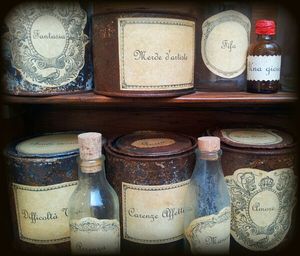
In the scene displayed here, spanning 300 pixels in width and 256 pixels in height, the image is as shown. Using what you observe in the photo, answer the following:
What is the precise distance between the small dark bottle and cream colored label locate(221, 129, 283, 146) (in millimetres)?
103

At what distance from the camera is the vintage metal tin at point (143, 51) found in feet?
1.82

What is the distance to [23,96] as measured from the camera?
606mm

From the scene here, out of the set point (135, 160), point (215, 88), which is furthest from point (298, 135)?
point (135, 160)

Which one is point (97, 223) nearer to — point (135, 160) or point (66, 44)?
point (135, 160)

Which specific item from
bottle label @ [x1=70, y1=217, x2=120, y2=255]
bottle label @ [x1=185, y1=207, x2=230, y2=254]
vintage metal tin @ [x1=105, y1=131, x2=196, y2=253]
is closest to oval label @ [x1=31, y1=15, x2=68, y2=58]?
vintage metal tin @ [x1=105, y1=131, x2=196, y2=253]

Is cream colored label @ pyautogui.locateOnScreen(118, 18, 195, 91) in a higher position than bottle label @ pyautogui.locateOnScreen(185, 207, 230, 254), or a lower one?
higher

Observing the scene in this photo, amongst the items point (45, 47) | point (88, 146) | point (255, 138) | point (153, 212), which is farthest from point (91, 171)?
point (255, 138)

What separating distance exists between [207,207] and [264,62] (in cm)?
32

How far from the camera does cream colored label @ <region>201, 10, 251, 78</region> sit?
0.64 metres

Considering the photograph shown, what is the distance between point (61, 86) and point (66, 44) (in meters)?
0.08

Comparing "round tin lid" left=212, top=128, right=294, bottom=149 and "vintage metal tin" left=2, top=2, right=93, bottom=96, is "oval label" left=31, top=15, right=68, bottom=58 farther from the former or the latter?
"round tin lid" left=212, top=128, right=294, bottom=149

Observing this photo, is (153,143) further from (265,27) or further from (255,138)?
(265,27)

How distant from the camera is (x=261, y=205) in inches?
24.1

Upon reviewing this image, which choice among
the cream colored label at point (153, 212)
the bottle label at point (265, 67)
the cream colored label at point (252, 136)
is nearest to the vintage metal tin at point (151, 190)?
the cream colored label at point (153, 212)
